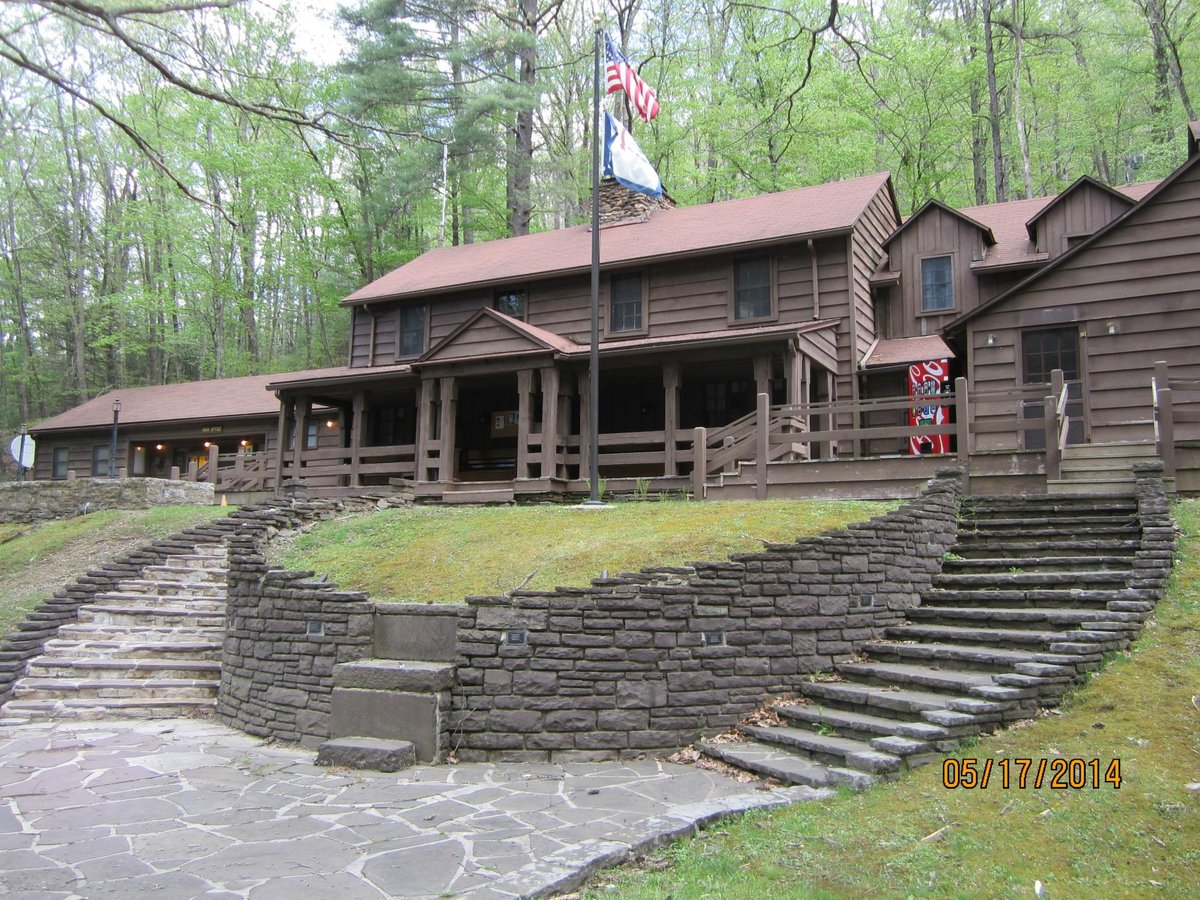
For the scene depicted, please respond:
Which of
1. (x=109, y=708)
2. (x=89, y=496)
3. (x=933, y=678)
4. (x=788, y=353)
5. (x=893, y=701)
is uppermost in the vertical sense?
(x=788, y=353)

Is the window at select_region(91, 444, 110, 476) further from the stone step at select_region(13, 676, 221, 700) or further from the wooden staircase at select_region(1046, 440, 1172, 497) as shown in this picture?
the wooden staircase at select_region(1046, 440, 1172, 497)

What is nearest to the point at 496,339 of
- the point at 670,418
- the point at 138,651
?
the point at 670,418

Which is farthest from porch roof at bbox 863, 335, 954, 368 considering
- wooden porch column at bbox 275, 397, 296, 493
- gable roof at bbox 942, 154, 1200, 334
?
wooden porch column at bbox 275, 397, 296, 493

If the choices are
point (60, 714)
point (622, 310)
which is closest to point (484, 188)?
point (622, 310)

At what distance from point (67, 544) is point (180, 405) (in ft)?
39.6

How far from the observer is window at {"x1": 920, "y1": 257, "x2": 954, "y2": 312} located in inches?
699

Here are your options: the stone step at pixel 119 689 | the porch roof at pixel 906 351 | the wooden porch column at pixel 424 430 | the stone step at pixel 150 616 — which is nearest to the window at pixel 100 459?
the wooden porch column at pixel 424 430

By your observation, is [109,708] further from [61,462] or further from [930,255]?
[61,462]

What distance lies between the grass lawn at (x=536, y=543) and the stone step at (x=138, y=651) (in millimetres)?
1805

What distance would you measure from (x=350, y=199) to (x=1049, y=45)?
84.4ft

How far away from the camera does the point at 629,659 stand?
7105 millimetres

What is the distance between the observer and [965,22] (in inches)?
1116

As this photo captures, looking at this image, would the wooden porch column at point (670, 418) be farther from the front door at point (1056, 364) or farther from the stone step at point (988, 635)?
the stone step at point (988, 635)
